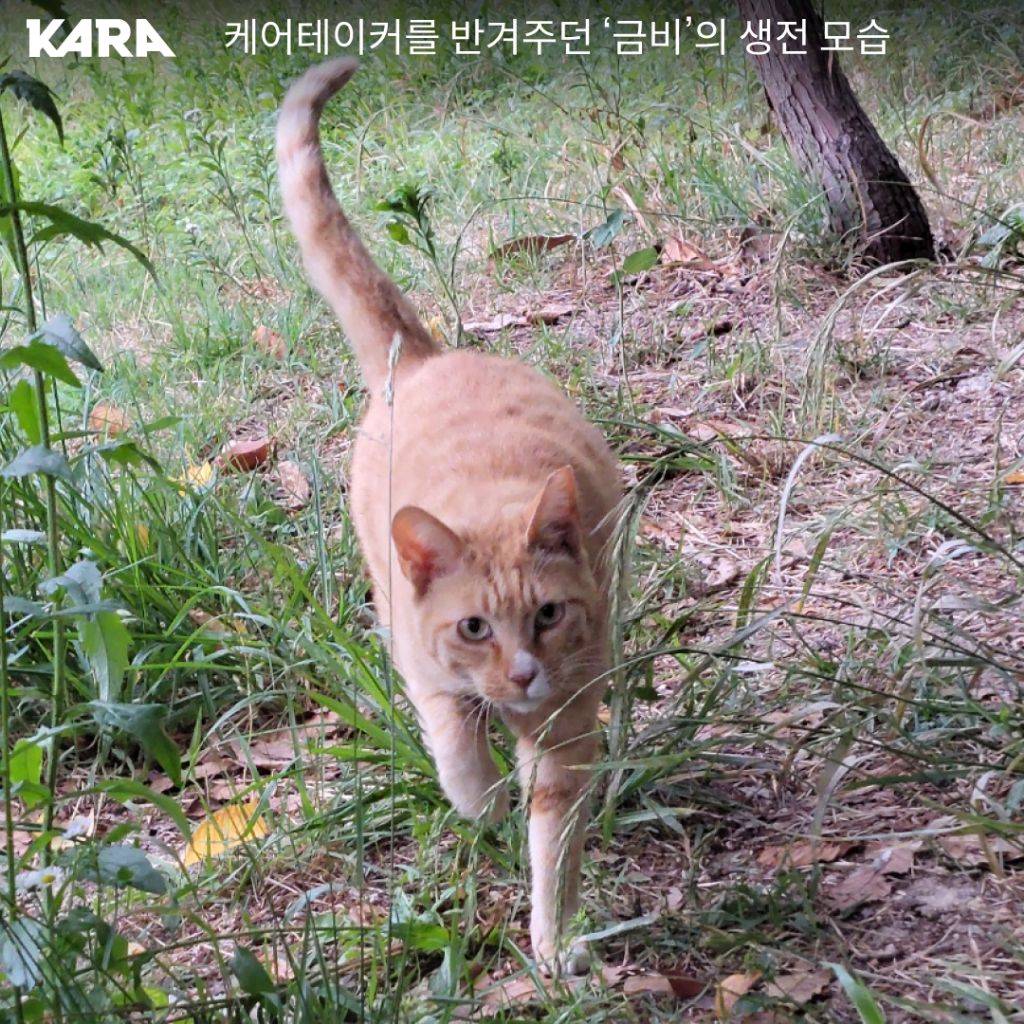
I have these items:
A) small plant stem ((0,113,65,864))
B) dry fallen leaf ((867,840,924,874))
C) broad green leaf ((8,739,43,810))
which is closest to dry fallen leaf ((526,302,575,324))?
dry fallen leaf ((867,840,924,874))

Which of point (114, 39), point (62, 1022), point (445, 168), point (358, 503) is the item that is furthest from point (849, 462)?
point (114, 39)

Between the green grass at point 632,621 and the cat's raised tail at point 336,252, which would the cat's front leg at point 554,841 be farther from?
the cat's raised tail at point 336,252

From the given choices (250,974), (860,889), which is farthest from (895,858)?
(250,974)

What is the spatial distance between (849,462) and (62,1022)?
2.49 metres

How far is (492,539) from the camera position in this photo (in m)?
2.46

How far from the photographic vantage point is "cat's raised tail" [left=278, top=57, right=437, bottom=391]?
132 inches

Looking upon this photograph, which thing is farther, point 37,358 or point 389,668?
point 389,668

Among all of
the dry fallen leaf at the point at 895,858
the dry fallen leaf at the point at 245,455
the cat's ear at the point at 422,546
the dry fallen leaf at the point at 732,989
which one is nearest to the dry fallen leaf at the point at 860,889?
the dry fallen leaf at the point at 895,858

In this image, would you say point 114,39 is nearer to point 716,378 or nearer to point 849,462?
point 716,378

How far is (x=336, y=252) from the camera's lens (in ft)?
11.1

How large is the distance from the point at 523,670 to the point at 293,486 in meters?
1.75

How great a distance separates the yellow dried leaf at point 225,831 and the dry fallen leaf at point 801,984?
996 mm

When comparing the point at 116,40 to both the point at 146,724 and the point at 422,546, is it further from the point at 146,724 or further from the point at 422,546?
the point at 146,724

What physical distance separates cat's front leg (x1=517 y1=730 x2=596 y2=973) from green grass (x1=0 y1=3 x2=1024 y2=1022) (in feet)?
0.22
